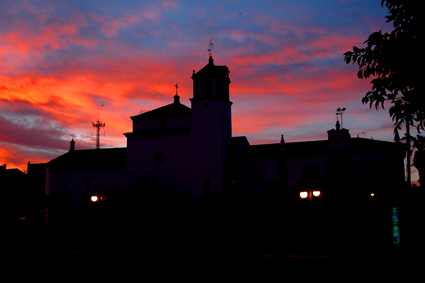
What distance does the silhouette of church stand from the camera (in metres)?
32.2

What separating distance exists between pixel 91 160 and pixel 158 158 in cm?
1056

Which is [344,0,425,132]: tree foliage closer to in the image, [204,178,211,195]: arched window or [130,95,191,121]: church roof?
[204,178,211,195]: arched window

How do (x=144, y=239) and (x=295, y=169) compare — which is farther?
(x=295, y=169)

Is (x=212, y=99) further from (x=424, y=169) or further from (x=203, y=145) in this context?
(x=424, y=169)

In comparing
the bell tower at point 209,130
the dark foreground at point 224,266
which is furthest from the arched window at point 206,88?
the dark foreground at point 224,266

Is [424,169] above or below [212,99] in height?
below

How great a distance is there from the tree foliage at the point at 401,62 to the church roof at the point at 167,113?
2982 centimetres

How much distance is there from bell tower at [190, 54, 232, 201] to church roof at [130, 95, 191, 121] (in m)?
2.52

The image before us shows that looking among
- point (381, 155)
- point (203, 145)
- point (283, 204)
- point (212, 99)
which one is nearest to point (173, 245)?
point (283, 204)

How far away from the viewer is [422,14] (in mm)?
8969

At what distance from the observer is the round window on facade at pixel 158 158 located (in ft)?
125

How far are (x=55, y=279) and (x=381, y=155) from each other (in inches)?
1059

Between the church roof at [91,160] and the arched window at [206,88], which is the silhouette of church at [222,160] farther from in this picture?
the church roof at [91,160]

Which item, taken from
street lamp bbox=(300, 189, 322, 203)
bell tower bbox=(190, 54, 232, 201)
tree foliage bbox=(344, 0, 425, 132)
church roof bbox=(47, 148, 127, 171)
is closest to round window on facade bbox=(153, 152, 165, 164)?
bell tower bbox=(190, 54, 232, 201)
